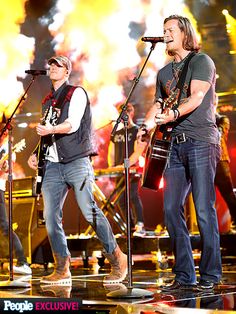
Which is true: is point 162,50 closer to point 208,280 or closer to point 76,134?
point 76,134

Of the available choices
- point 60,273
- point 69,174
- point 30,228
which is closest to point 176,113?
point 69,174

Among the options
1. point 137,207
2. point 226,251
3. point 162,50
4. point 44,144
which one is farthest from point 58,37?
point 44,144

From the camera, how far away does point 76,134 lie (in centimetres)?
553

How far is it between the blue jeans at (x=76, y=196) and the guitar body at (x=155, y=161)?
62cm

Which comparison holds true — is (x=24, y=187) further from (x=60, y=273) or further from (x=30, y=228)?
(x=60, y=273)

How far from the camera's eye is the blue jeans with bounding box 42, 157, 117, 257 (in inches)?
211

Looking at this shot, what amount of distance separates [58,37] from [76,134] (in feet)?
22.9

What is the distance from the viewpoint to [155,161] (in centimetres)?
484

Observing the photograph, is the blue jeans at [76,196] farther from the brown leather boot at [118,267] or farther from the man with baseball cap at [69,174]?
the brown leather boot at [118,267]

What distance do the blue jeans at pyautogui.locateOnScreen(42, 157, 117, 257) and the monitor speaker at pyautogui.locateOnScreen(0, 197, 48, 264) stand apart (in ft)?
9.66

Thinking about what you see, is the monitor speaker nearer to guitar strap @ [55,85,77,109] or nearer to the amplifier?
the amplifier

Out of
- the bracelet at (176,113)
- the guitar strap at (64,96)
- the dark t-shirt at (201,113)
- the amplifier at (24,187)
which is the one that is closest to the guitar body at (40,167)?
the guitar strap at (64,96)

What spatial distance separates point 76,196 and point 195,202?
3.71 feet

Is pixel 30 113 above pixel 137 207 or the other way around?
above
